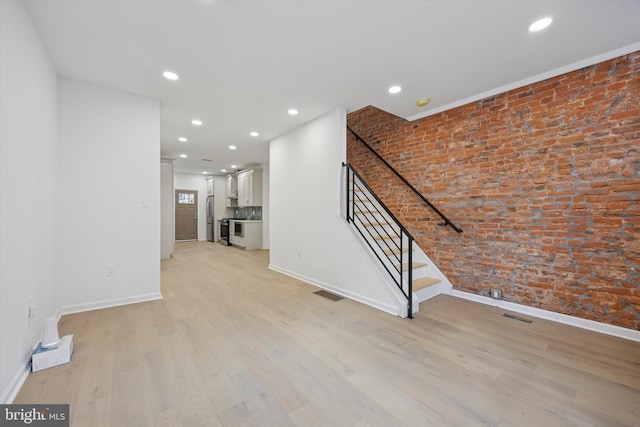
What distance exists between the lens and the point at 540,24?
2.02 m

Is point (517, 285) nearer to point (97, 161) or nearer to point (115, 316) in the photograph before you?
point (115, 316)

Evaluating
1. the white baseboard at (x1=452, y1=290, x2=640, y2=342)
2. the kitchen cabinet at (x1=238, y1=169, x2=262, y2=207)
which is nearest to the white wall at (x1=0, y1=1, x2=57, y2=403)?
the white baseboard at (x1=452, y1=290, x2=640, y2=342)

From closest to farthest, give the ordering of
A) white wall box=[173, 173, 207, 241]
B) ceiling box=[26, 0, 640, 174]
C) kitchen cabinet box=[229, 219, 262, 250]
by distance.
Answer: ceiling box=[26, 0, 640, 174]
kitchen cabinet box=[229, 219, 262, 250]
white wall box=[173, 173, 207, 241]

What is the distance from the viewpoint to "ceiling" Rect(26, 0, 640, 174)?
1.87 meters

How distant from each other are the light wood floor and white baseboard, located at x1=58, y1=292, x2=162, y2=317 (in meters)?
0.12

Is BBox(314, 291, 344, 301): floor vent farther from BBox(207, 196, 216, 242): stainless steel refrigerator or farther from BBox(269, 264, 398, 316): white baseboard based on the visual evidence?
BBox(207, 196, 216, 242): stainless steel refrigerator

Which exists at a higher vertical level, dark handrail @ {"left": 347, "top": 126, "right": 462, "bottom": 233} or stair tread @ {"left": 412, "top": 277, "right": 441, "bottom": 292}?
dark handrail @ {"left": 347, "top": 126, "right": 462, "bottom": 233}

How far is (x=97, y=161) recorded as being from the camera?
2.93 m

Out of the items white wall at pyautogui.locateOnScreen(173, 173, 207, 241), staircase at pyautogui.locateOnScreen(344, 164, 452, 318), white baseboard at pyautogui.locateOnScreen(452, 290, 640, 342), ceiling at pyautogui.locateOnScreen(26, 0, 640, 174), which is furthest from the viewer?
white wall at pyautogui.locateOnScreen(173, 173, 207, 241)

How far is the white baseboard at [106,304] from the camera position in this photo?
2.78 metres

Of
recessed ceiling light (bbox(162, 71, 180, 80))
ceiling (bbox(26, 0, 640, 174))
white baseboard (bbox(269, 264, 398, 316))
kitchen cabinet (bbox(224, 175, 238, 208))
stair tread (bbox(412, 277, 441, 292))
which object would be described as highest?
ceiling (bbox(26, 0, 640, 174))

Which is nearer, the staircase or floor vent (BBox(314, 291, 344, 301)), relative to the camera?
the staircase

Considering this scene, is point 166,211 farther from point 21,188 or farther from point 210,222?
point 21,188

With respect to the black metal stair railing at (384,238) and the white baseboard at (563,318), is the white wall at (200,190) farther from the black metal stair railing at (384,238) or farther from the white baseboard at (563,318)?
the white baseboard at (563,318)
